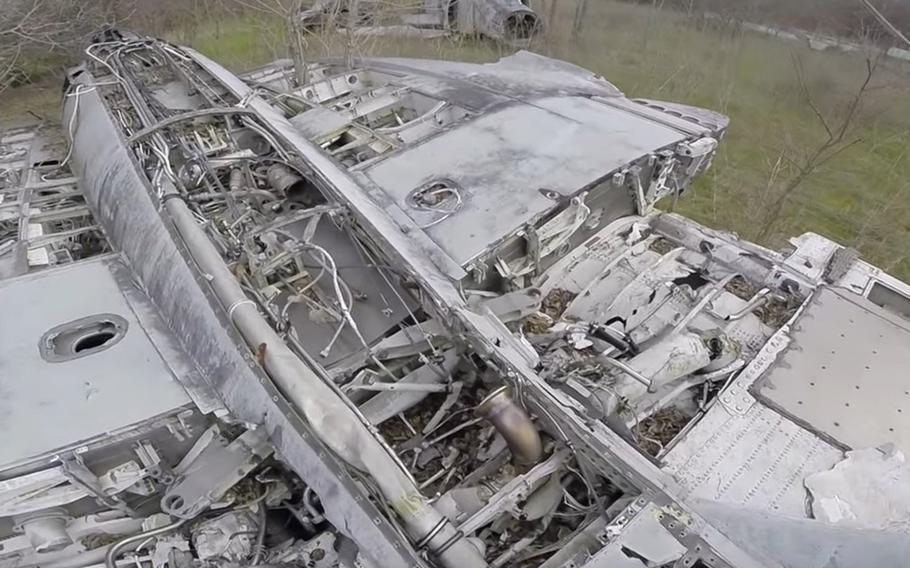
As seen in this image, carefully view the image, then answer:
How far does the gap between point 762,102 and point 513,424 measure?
6.61 meters

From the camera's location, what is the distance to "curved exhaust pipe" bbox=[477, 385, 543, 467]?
246 cm

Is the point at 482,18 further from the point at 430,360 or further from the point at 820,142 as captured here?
the point at 430,360

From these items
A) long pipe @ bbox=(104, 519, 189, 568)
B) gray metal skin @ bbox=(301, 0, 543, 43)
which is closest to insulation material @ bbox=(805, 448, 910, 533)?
long pipe @ bbox=(104, 519, 189, 568)

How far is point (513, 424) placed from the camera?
2.46 metres

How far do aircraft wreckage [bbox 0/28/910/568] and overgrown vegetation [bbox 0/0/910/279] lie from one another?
2953 mm

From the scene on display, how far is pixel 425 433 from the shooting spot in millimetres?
2859

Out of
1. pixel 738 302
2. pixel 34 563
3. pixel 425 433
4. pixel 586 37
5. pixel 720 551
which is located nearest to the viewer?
pixel 720 551

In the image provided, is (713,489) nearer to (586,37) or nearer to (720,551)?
(720,551)

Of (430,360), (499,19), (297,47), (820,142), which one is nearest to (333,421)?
(430,360)

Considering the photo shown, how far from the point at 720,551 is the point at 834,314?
5.49 ft

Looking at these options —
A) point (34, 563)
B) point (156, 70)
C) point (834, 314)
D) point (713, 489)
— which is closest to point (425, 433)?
point (713, 489)

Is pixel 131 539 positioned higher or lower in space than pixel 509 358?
lower

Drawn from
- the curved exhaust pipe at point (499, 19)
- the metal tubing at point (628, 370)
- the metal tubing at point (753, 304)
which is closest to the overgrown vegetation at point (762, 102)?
the curved exhaust pipe at point (499, 19)

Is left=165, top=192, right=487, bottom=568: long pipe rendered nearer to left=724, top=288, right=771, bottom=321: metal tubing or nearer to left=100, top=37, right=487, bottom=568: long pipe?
left=100, top=37, right=487, bottom=568: long pipe
